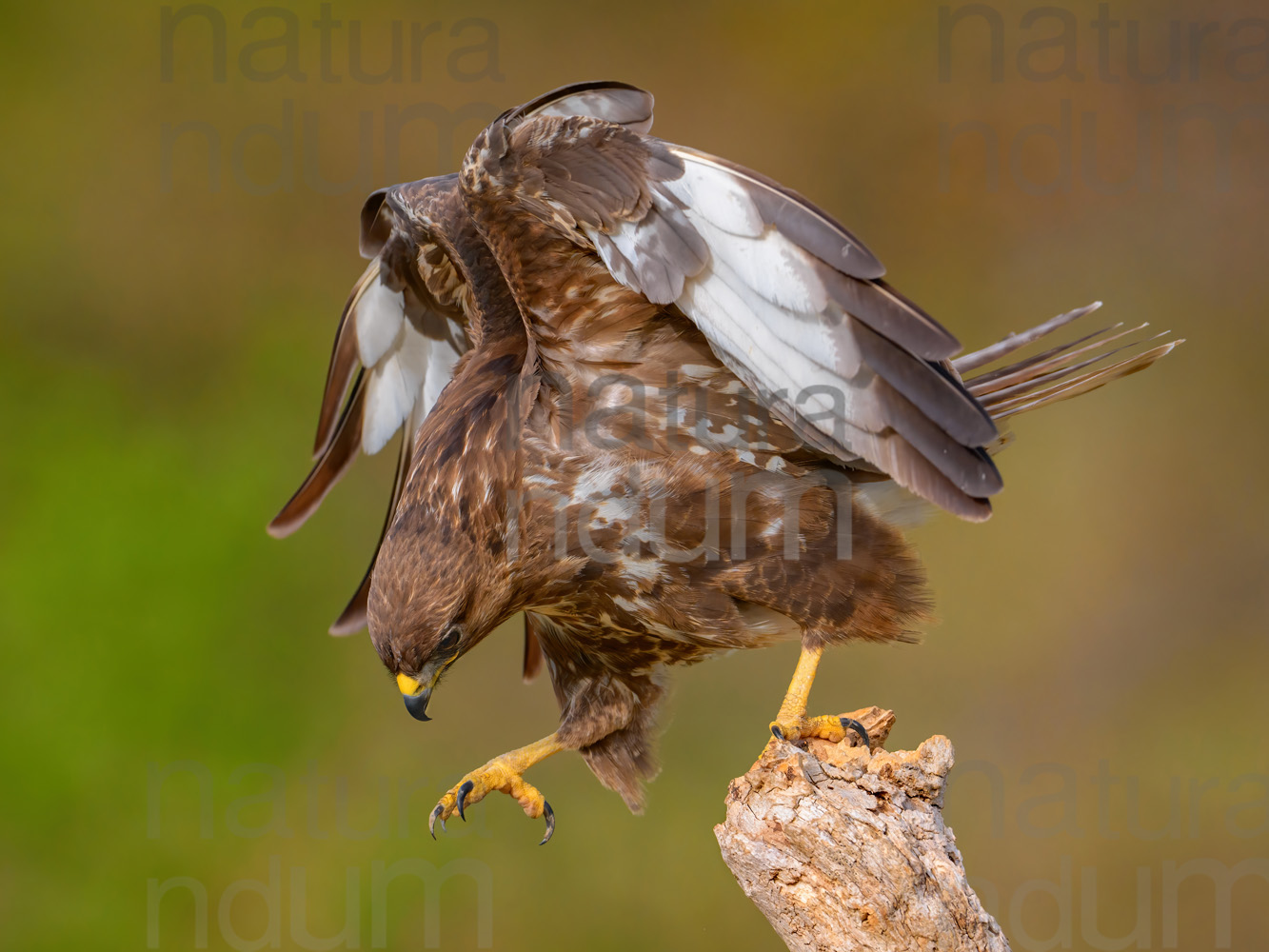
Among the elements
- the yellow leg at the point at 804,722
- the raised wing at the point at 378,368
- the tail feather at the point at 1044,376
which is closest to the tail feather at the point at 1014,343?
the tail feather at the point at 1044,376

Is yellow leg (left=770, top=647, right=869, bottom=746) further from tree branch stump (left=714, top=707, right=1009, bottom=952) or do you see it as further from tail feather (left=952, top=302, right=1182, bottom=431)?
tail feather (left=952, top=302, right=1182, bottom=431)

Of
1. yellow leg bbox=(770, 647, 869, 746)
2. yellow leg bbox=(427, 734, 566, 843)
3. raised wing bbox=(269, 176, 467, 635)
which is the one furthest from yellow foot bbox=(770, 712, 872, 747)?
raised wing bbox=(269, 176, 467, 635)

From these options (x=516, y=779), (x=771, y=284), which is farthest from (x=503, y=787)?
(x=771, y=284)

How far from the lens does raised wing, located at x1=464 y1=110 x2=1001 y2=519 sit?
1777mm

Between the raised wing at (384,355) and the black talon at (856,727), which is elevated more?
the raised wing at (384,355)

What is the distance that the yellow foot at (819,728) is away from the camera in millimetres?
2053

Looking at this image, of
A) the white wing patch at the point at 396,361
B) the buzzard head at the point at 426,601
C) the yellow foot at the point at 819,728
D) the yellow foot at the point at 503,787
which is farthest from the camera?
the white wing patch at the point at 396,361

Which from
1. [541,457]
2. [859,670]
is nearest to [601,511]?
[541,457]

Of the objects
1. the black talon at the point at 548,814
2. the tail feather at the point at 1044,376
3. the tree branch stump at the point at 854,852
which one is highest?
the tail feather at the point at 1044,376

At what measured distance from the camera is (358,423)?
9.86 ft

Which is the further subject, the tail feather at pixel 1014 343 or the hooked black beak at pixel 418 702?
the tail feather at pixel 1014 343

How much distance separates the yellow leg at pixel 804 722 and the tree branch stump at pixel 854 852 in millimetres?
62

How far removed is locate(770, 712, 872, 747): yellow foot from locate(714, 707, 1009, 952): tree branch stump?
0.06m

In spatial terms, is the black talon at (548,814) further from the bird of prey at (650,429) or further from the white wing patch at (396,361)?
the white wing patch at (396,361)
